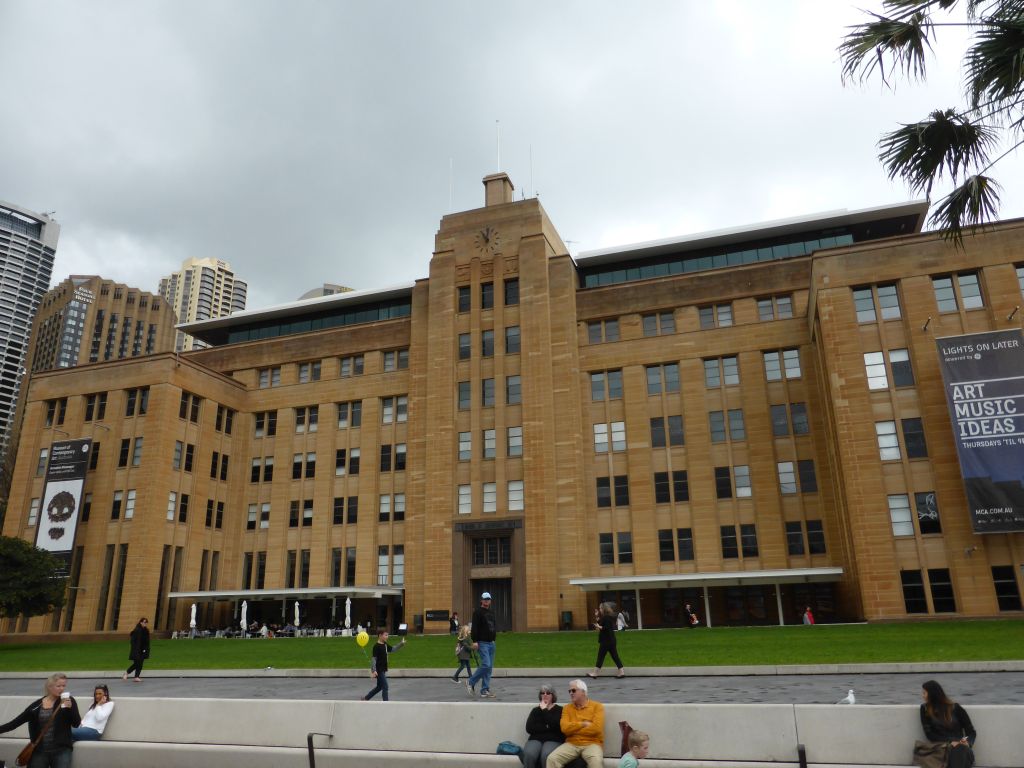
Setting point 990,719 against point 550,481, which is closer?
point 990,719

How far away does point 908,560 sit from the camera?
123ft

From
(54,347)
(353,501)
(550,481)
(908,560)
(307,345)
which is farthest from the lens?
(54,347)

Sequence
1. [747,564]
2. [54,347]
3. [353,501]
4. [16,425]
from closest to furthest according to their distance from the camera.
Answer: [747,564], [353,501], [16,425], [54,347]

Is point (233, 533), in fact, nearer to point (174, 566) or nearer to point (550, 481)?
point (174, 566)

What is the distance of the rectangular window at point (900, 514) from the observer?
124 ft

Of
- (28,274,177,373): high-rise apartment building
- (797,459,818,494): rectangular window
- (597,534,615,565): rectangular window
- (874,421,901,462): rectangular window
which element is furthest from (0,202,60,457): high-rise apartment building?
(874,421,901,462): rectangular window

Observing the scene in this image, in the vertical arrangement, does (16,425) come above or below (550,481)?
above

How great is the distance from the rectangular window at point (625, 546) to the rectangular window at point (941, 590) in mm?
16020

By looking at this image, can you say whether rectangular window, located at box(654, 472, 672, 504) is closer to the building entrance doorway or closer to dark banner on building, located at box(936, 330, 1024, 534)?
the building entrance doorway

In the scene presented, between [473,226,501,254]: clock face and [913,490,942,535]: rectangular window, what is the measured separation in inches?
1178

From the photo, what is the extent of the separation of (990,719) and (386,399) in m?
49.9

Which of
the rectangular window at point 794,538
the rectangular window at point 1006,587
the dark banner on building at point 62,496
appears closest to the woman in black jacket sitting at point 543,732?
the rectangular window at point 1006,587

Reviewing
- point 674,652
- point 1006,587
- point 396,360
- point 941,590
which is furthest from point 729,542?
point 396,360

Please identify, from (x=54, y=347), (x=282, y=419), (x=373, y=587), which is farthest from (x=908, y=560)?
(x=54, y=347)
